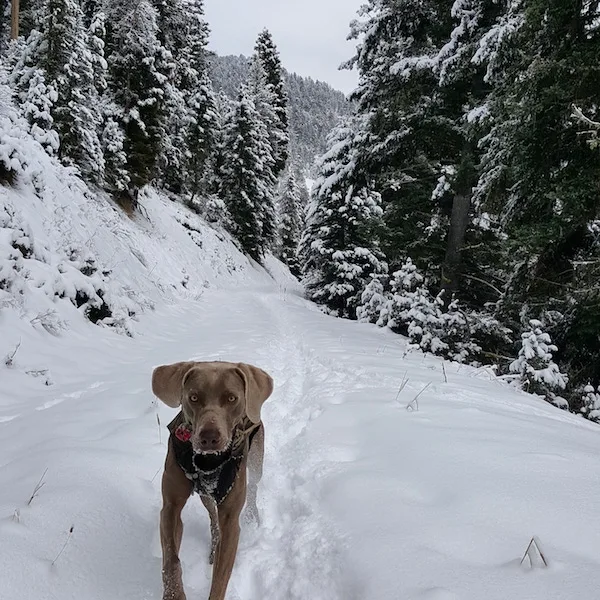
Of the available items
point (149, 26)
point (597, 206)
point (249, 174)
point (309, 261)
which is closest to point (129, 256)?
point (597, 206)

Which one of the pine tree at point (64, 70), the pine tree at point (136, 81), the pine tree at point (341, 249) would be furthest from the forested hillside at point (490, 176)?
the pine tree at point (136, 81)

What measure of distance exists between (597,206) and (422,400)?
3.91m

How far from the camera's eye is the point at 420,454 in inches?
135

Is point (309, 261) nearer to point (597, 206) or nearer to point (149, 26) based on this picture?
point (149, 26)

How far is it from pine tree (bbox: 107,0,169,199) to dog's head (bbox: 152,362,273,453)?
66.9 feet

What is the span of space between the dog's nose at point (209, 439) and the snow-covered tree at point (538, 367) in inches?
260

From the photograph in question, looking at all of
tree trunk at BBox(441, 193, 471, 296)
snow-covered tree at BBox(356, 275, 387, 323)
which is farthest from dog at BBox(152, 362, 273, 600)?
snow-covered tree at BBox(356, 275, 387, 323)

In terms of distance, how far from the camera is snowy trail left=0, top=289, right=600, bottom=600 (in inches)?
84.1

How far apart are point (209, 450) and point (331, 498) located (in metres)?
1.34

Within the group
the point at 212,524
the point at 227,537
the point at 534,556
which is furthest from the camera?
the point at 212,524

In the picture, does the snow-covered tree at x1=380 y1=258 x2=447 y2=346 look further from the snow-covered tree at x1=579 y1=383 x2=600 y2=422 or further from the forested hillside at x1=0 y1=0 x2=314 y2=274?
the forested hillside at x1=0 y1=0 x2=314 y2=274

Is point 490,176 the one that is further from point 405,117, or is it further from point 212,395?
point 212,395

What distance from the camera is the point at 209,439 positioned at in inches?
84.1

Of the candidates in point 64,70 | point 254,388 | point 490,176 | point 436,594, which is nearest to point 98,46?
point 64,70
